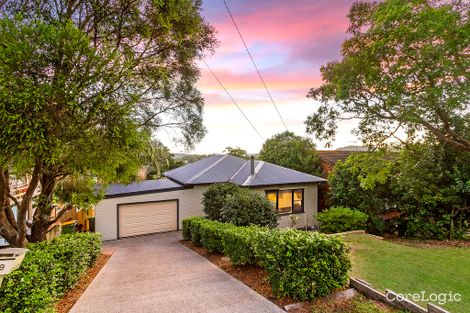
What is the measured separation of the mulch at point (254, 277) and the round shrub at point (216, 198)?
3.57 metres

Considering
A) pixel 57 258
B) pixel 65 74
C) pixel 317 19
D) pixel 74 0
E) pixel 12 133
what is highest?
pixel 317 19

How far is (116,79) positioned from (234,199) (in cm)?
713

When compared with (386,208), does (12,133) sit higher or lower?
higher

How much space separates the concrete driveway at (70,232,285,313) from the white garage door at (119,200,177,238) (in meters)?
5.88

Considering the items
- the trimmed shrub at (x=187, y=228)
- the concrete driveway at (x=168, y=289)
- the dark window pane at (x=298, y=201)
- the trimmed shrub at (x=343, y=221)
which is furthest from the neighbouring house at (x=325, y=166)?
the concrete driveway at (x=168, y=289)

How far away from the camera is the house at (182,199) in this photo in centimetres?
1530

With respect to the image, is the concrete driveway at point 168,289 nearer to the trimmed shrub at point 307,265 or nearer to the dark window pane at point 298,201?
the trimmed shrub at point 307,265

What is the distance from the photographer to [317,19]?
10.8 metres

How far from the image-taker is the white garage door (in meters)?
15.6

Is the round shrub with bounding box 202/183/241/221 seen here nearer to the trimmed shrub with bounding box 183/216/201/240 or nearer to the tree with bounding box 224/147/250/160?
the trimmed shrub with bounding box 183/216/201/240

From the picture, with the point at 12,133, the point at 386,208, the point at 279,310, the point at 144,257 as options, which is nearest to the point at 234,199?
the point at 144,257

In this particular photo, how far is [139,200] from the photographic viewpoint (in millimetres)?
15820

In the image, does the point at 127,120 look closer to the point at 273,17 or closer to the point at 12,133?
the point at 12,133

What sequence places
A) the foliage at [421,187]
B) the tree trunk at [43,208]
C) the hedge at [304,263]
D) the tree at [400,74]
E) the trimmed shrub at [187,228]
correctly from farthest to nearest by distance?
the trimmed shrub at [187,228] < the foliage at [421,187] < the tree at [400,74] < the tree trunk at [43,208] < the hedge at [304,263]
